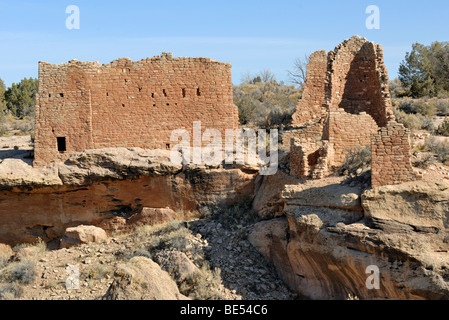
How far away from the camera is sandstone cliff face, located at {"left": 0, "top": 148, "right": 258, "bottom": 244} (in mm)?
15820

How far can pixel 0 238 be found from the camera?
16672 mm

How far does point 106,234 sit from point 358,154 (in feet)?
24.5

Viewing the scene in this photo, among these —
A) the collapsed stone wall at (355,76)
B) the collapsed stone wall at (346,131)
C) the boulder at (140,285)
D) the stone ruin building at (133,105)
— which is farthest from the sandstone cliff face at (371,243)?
the collapsed stone wall at (355,76)

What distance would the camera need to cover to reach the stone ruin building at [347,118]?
12227 millimetres

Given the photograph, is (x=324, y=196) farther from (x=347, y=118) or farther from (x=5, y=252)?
(x=5, y=252)

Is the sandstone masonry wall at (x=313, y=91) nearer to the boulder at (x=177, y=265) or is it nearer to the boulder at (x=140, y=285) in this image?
the boulder at (x=177, y=265)

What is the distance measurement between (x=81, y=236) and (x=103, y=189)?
4.96ft

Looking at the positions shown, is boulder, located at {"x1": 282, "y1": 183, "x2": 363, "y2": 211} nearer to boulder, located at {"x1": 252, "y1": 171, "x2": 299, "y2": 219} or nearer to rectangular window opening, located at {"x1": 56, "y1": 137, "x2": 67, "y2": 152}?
boulder, located at {"x1": 252, "y1": 171, "x2": 299, "y2": 219}

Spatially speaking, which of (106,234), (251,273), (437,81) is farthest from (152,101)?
(437,81)

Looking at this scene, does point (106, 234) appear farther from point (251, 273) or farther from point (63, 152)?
point (251, 273)

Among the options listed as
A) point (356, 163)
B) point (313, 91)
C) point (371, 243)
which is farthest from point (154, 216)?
point (371, 243)

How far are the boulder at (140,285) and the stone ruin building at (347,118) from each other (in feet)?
15.2

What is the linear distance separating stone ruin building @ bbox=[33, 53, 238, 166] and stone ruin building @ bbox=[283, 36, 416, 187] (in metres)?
2.64

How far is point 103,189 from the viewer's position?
53.4ft
